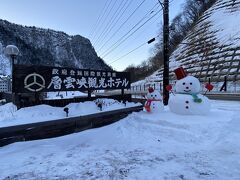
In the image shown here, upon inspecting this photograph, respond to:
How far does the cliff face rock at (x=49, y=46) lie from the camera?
88.3m

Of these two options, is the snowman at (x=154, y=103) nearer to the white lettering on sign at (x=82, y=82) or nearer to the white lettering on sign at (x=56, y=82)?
the white lettering on sign at (x=82, y=82)

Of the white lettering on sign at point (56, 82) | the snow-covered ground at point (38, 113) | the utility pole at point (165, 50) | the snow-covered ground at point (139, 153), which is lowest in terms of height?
the snow-covered ground at point (139, 153)

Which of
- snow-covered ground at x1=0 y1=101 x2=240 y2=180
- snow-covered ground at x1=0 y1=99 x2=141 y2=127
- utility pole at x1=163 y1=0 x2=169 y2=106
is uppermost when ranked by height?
utility pole at x1=163 y1=0 x2=169 y2=106

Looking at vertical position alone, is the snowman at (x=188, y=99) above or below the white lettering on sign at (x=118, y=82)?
below

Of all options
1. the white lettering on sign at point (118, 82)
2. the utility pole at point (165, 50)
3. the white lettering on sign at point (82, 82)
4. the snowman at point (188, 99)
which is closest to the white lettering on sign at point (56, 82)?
the white lettering on sign at point (82, 82)

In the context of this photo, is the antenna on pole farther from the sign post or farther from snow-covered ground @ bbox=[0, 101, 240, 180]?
snow-covered ground @ bbox=[0, 101, 240, 180]

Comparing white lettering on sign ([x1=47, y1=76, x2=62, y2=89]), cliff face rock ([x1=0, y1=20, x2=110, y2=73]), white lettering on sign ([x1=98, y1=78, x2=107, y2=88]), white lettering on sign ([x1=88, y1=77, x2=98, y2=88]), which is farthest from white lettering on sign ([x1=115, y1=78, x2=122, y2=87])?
cliff face rock ([x1=0, y1=20, x2=110, y2=73])

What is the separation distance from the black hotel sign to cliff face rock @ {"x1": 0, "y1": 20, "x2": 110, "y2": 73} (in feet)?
243

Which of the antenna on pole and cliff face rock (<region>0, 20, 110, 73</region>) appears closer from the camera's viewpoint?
the antenna on pole

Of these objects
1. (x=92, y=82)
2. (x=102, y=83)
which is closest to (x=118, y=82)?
(x=102, y=83)

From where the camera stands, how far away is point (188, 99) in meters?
7.86

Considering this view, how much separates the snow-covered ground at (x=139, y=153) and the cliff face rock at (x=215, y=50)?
73.2ft

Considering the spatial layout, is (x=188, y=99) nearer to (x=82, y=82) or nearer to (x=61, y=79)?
(x=82, y=82)

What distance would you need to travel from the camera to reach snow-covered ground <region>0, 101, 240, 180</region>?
3.91 meters
